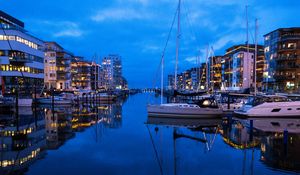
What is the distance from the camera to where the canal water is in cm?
1723

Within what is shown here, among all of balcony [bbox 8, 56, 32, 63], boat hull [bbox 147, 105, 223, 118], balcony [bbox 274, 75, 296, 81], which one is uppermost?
balcony [bbox 8, 56, 32, 63]

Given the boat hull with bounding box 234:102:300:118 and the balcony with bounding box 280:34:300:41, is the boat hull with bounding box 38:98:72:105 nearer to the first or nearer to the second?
the boat hull with bounding box 234:102:300:118

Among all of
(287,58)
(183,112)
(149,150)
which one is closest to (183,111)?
(183,112)

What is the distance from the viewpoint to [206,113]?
40.9 metres

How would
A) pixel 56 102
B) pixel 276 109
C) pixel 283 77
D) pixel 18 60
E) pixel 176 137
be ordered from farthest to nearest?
1. pixel 283 77
2. pixel 18 60
3. pixel 56 102
4. pixel 276 109
5. pixel 176 137

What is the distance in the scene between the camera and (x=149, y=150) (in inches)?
894

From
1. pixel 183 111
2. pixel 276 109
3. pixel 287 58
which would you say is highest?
pixel 287 58

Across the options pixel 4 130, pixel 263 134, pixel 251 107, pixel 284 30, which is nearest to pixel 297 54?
pixel 284 30

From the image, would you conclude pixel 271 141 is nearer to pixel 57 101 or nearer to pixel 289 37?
pixel 57 101

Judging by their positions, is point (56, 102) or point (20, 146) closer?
point (20, 146)

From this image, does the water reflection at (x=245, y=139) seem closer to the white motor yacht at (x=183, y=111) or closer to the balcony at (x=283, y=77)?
the white motor yacht at (x=183, y=111)

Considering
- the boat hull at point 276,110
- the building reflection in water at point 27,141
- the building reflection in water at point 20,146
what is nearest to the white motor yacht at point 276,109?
the boat hull at point 276,110

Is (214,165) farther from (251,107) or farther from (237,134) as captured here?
(251,107)

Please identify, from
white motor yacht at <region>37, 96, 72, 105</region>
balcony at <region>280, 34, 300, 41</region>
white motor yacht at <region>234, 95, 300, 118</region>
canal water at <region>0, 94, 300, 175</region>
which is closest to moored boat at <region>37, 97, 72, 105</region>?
white motor yacht at <region>37, 96, 72, 105</region>
